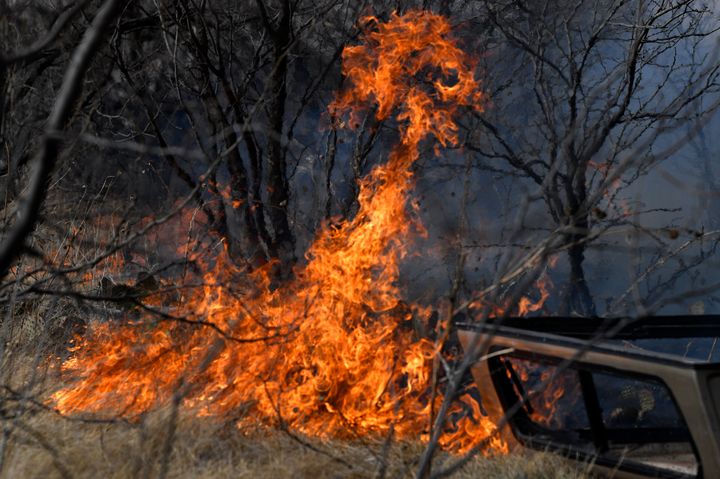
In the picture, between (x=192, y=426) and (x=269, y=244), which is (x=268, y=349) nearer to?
(x=192, y=426)

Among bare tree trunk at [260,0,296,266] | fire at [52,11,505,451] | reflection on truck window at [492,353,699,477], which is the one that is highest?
bare tree trunk at [260,0,296,266]

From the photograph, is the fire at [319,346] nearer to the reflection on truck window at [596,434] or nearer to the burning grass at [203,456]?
the burning grass at [203,456]

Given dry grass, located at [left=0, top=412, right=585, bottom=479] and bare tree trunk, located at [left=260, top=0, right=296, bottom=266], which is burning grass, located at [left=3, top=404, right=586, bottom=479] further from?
bare tree trunk, located at [left=260, top=0, right=296, bottom=266]

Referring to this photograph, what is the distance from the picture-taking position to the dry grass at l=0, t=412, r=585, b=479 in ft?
12.7

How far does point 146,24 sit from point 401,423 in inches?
222

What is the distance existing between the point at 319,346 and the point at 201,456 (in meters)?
1.68

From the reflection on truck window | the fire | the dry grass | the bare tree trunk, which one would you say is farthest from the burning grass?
the bare tree trunk

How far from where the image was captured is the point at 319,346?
6.00 metres

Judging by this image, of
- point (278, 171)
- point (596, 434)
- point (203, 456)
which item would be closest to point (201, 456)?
point (203, 456)

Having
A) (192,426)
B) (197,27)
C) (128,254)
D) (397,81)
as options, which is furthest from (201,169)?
(192,426)

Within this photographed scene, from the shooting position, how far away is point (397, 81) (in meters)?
8.09

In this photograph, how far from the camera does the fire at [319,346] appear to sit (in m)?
5.48

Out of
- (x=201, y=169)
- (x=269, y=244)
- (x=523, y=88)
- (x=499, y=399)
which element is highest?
(x=523, y=88)

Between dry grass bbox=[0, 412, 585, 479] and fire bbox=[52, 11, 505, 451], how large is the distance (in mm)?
302
